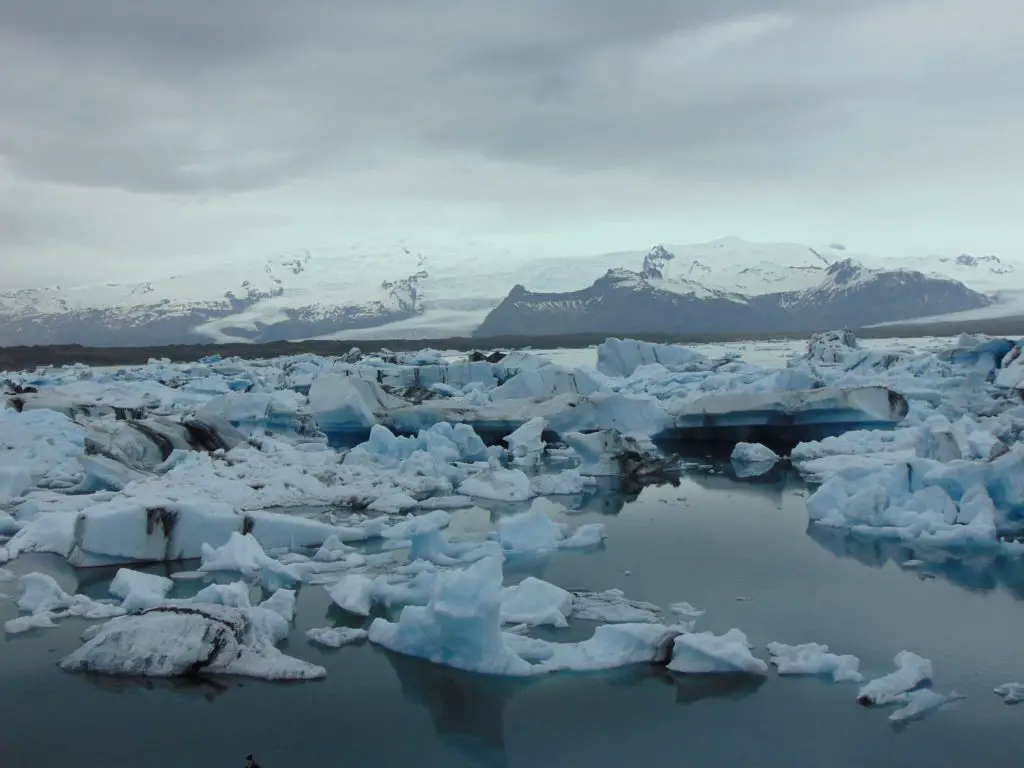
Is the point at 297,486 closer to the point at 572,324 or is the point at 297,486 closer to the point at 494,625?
the point at 494,625

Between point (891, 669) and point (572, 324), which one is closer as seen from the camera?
point (891, 669)

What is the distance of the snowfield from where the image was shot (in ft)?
14.6

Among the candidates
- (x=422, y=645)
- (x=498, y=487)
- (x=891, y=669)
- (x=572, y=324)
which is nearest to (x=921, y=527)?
(x=891, y=669)

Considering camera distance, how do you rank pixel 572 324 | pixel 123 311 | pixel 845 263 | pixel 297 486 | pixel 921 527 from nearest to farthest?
1. pixel 921 527
2. pixel 297 486
3. pixel 572 324
4. pixel 845 263
5. pixel 123 311

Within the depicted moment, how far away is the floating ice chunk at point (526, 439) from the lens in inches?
457

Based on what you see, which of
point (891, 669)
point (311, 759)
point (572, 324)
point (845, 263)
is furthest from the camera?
point (845, 263)

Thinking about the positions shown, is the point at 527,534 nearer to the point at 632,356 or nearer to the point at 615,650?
the point at 615,650

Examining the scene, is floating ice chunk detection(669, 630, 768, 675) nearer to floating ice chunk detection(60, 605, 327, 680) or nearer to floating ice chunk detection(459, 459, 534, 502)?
floating ice chunk detection(60, 605, 327, 680)

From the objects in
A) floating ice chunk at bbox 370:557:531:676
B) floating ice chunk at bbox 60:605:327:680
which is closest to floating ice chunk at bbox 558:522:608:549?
floating ice chunk at bbox 370:557:531:676

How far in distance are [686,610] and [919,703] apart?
147cm

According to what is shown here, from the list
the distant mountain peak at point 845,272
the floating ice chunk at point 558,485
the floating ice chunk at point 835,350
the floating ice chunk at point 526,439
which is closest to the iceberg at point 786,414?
the floating ice chunk at point 526,439

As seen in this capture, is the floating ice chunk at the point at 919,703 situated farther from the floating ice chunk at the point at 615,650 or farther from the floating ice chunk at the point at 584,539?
the floating ice chunk at the point at 584,539

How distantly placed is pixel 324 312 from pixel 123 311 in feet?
81.5

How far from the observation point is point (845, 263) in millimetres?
87500
